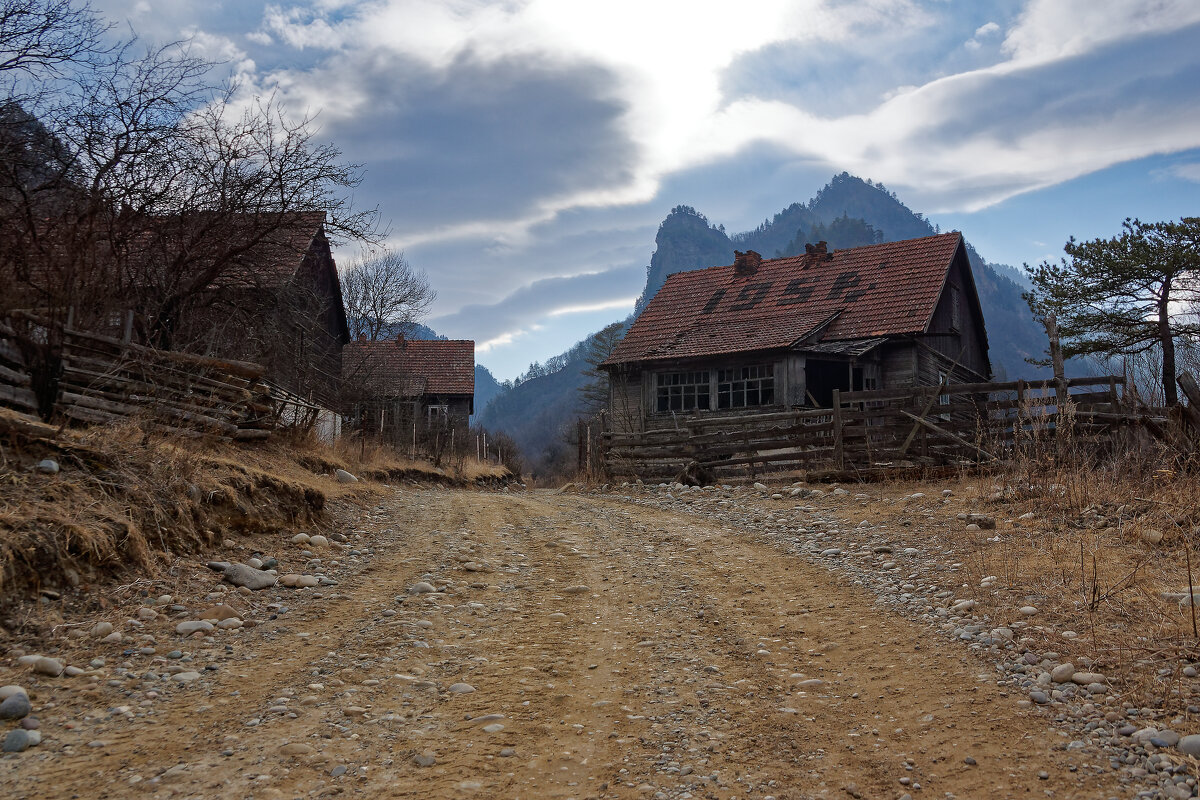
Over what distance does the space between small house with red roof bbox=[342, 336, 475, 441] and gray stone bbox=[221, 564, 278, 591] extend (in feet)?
78.8

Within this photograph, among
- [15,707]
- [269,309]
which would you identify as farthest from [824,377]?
[15,707]

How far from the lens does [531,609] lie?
266 inches

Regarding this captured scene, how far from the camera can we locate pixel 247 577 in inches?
276

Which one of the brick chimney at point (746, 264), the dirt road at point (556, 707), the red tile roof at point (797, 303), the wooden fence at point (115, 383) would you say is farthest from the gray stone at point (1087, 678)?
the brick chimney at point (746, 264)

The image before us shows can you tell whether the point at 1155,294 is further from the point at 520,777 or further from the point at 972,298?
the point at 520,777

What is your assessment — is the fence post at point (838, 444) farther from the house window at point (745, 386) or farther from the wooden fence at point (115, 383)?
the wooden fence at point (115, 383)

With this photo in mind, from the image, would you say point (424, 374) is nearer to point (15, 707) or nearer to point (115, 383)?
point (115, 383)

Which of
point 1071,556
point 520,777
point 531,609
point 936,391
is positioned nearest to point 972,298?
point 936,391

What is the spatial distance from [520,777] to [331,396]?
846 inches

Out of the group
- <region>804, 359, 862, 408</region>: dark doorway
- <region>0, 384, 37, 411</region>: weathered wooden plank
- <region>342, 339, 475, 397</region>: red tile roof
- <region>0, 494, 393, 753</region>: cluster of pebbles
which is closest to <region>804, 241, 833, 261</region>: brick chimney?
<region>804, 359, 862, 408</region>: dark doorway

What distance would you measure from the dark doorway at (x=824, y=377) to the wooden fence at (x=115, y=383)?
19278mm

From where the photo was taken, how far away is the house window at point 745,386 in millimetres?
25516

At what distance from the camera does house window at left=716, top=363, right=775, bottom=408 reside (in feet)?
83.7

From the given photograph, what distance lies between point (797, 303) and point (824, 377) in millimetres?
3010
